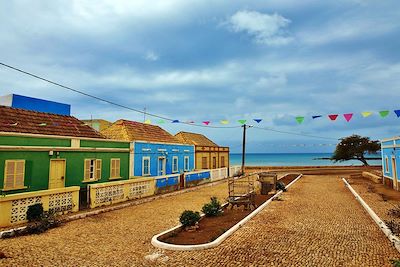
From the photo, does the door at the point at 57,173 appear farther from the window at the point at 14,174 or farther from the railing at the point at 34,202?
the railing at the point at 34,202

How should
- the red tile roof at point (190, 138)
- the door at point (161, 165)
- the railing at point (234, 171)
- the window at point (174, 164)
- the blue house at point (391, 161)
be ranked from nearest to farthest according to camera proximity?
the blue house at point (391, 161) → the door at point (161, 165) → the window at point (174, 164) → the red tile roof at point (190, 138) → the railing at point (234, 171)

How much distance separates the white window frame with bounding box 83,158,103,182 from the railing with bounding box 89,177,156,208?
6.54 ft

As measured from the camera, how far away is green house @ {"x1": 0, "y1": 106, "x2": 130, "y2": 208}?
41.9ft

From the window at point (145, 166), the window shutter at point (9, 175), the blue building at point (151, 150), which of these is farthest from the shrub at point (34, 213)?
the window at point (145, 166)

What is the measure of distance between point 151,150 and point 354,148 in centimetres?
4517

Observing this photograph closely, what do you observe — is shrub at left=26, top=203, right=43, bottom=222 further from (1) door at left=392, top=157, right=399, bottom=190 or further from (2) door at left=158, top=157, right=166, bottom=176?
→ (1) door at left=392, top=157, right=399, bottom=190

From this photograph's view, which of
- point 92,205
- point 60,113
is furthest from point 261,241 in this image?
point 60,113

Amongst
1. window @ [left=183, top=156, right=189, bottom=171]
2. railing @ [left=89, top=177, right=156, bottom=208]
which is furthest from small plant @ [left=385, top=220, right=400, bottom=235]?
window @ [left=183, top=156, right=189, bottom=171]

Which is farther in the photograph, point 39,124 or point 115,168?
point 115,168

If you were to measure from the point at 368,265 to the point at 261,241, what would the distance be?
285cm

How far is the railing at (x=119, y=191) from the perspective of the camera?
1417 centimetres

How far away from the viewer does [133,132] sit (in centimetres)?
2300

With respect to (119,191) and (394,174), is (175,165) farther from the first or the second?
(394,174)

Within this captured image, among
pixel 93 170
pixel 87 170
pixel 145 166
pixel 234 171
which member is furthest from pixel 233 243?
pixel 234 171
